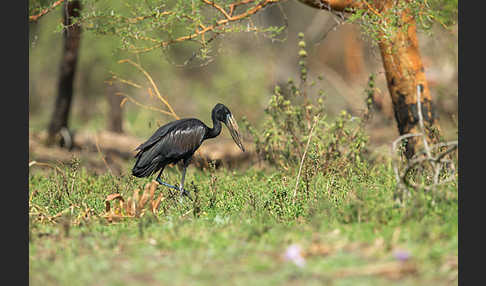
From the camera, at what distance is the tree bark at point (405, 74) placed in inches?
380

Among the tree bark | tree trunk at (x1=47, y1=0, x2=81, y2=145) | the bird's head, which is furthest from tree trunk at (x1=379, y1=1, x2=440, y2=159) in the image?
tree trunk at (x1=47, y1=0, x2=81, y2=145)

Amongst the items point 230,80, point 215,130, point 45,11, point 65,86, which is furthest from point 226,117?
point 230,80

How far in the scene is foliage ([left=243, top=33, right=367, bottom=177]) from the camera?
10047 mm

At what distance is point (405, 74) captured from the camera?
1000cm

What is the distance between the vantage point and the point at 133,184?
8695 millimetres

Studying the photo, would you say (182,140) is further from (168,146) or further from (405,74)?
(405,74)

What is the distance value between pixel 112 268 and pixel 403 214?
2831 mm

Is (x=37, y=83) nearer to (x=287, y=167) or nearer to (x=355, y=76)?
(x=355, y=76)

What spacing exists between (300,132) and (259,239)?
4894mm

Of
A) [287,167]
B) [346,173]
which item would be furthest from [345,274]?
[287,167]

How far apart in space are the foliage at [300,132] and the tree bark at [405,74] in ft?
2.29

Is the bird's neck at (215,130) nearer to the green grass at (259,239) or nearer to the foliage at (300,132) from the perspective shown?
the green grass at (259,239)

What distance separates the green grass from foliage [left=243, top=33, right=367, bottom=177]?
183cm

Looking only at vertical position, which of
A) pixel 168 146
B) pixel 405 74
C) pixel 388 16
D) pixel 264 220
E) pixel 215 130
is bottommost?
pixel 264 220
